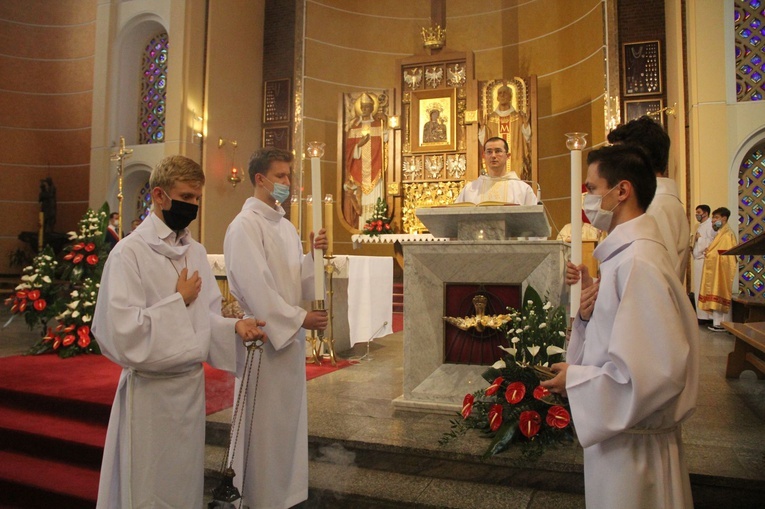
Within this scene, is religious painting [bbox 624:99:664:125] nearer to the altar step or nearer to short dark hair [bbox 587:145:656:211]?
the altar step

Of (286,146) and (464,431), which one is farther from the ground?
(286,146)

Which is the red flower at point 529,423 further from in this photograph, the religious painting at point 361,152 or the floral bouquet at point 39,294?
the religious painting at point 361,152

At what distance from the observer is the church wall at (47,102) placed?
1266 cm

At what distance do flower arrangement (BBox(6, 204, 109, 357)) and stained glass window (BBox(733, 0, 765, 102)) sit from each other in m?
9.09

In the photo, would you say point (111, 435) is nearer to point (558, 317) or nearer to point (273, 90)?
point (558, 317)

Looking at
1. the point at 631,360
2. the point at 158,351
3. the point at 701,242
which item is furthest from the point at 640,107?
the point at 158,351

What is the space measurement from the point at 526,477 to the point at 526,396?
429 mm

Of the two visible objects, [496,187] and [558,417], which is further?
[496,187]

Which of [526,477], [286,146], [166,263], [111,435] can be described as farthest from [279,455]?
[286,146]

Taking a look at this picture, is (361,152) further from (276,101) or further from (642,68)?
(642,68)

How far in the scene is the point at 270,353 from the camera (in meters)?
2.66

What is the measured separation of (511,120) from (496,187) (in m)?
5.26

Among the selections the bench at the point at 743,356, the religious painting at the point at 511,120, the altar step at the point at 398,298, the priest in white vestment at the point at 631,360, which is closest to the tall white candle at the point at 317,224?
the priest in white vestment at the point at 631,360

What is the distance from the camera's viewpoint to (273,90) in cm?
1205
